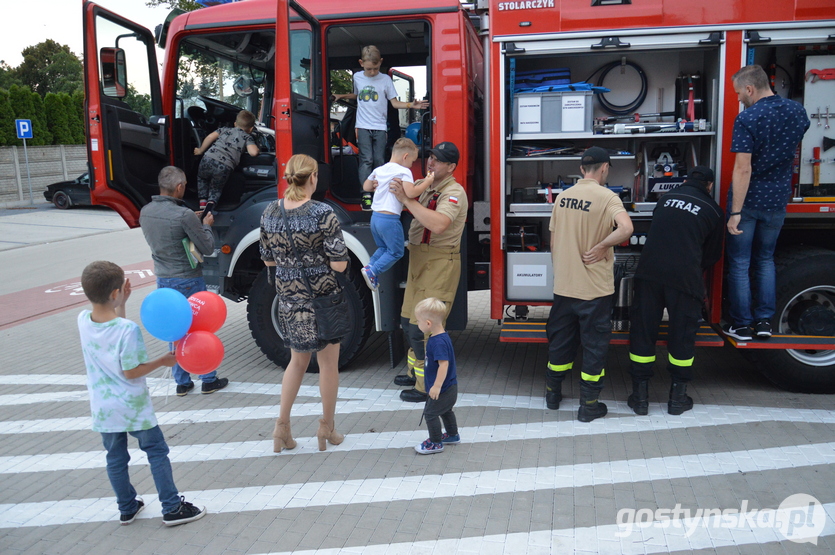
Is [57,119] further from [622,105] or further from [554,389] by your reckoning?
[554,389]

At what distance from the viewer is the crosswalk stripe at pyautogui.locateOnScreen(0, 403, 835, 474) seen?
13.8 ft

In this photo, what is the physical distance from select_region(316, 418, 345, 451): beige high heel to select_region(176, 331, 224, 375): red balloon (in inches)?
33.8

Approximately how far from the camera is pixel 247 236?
5441 millimetres

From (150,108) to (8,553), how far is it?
3.98 metres

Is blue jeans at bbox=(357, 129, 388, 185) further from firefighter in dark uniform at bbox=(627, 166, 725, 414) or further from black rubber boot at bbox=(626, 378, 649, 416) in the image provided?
black rubber boot at bbox=(626, 378, 649, 416)

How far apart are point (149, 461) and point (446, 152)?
2.67 metres

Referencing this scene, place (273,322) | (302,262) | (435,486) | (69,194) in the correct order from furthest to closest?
(69,194), (273,322), (302,262), (435,486)

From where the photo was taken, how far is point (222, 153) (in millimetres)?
5742

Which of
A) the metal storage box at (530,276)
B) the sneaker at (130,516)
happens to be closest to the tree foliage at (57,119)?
the metal storage box at (530,276)

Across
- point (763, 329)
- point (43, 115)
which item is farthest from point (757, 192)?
point (43, 115)

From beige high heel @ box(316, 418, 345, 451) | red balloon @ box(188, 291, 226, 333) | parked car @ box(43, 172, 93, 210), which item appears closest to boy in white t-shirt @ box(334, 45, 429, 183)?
red balloon @ box(188, 291, 226, 333)

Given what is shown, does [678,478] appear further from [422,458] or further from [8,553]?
[8,553]

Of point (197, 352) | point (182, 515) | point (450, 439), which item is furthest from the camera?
point (450, 439)

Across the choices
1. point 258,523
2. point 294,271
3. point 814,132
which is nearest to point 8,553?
point 258,523
